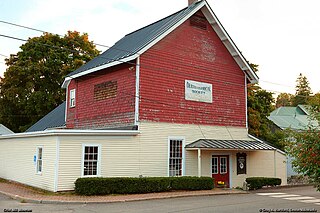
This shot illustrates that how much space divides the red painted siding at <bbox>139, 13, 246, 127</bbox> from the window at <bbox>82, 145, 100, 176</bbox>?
10.4ft

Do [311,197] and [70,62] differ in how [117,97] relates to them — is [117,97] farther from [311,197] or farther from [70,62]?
[70,62]

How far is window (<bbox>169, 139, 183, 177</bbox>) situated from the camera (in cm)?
2063

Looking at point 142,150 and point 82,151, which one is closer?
point 82,151

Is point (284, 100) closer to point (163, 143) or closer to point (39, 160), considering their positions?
point (163, 143)

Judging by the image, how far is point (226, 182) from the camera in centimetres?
2292

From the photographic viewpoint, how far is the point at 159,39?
20750 mm

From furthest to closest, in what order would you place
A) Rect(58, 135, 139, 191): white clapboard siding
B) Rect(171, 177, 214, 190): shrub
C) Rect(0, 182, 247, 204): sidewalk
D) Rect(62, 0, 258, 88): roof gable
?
Rect(62, 0, 258, 88): roof gable, Rect(171, 177, 214, 190): shrub, Rect(58, 135, 139, 191): white clapboard siding, Rect(0, 182, 247, 204): sidewalk

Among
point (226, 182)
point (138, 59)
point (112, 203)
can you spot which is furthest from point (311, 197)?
point (138, 59)

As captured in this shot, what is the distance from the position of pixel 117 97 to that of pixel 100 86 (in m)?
2.12

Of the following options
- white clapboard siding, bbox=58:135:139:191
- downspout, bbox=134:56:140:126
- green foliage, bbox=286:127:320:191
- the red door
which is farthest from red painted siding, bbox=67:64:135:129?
green foliage, bbox=286:127:320:191

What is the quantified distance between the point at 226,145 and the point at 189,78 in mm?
4527

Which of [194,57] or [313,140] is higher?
[194,57]

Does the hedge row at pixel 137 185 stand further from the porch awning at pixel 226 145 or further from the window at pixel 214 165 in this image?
the window at pixel 214 165

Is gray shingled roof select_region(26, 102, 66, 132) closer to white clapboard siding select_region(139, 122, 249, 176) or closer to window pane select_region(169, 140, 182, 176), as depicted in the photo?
white clapboard siding select_region(139, 122, 249, 176)
